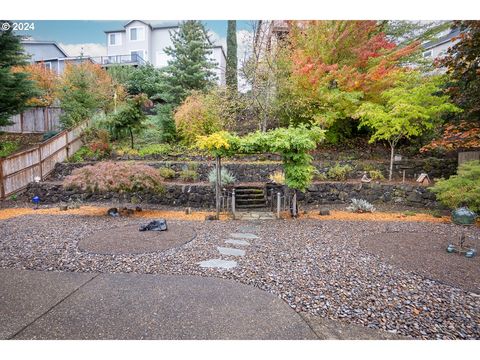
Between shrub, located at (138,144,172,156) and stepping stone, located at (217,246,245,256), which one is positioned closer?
stepping stone, located at (217,246,245,256)

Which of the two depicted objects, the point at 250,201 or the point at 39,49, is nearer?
the point at 39,49

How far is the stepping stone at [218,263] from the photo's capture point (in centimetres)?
281

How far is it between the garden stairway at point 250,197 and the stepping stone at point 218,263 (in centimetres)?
286

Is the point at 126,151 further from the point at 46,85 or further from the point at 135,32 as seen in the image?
the point at 46,85

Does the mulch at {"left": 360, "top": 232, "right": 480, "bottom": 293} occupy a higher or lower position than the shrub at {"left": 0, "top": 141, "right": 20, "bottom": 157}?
lower

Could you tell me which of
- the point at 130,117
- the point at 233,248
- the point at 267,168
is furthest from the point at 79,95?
the point at 233,248

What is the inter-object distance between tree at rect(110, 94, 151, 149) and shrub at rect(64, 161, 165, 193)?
319 cm

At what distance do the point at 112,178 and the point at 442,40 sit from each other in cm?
682

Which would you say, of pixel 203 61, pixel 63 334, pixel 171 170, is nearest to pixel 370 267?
pixel 63 334

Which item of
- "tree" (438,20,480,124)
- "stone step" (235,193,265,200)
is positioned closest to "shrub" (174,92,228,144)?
"stone step" (235,193,265,200)

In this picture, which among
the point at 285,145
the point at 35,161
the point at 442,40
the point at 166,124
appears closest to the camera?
the point at 285,145

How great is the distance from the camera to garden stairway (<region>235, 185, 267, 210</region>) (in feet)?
19.2

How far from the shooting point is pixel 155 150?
8.01m

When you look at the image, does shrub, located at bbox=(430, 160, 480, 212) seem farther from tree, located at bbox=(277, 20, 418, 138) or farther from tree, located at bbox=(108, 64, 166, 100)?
tree, located at bbox=(108, 64, 166, 100)
